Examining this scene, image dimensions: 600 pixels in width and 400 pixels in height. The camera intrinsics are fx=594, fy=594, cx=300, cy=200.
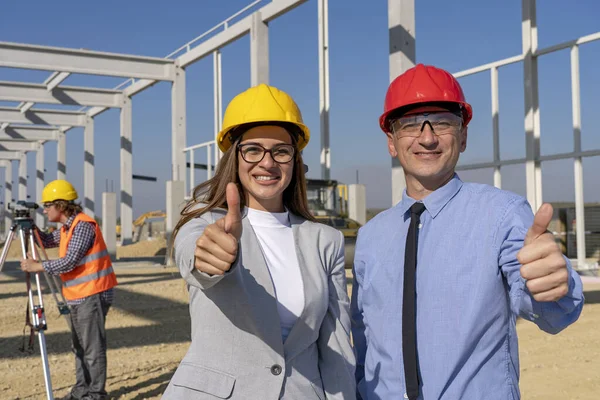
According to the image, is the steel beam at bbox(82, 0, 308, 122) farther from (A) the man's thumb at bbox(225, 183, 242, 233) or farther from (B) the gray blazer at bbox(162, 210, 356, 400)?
(A) the man's thumb at bbox(225, 183, 242, 233)

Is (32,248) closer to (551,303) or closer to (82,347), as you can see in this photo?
(82,347)

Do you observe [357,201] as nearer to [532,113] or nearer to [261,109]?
[532,113]

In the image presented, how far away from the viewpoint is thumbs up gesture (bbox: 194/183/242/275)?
150cm

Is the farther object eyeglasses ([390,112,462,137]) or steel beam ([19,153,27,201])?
steel beam ([19,153,27,201])

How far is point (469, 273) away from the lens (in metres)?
1.85

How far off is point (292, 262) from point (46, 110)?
22.6 metres

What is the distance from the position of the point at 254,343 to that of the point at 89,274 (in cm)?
387

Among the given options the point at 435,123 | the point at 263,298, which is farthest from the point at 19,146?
the point at 435,123

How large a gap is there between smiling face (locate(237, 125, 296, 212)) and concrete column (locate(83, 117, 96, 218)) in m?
23.5

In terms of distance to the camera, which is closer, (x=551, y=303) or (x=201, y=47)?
(x=551, y=303)

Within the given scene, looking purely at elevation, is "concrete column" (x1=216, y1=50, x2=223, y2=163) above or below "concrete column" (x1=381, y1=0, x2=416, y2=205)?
above

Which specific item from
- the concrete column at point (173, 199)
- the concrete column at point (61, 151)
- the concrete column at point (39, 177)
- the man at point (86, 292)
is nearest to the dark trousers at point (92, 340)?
the man at point (86, 292)

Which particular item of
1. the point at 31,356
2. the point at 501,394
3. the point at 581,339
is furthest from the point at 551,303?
the point at 31,356

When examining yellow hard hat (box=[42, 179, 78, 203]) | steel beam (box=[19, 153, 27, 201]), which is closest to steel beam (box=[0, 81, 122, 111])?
yellow hard hat (box=[42, 179, 78, 203])
